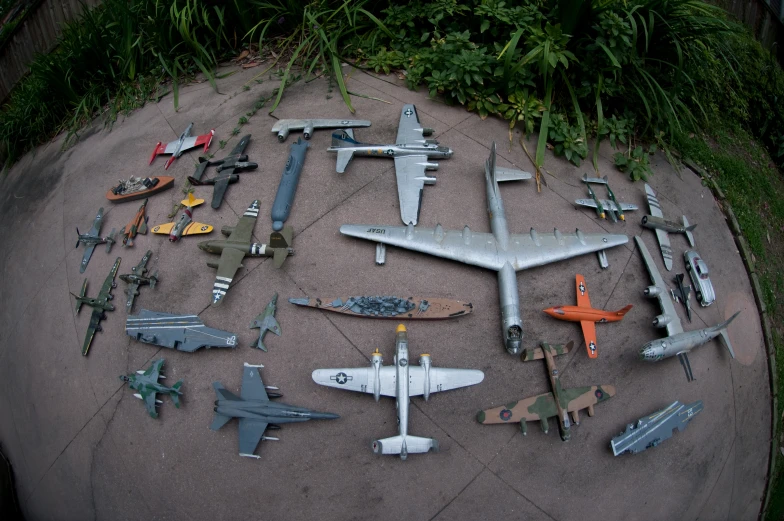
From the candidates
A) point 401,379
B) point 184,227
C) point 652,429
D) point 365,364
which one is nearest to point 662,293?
point 652,429

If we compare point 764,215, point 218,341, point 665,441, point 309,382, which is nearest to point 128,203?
point 218,341

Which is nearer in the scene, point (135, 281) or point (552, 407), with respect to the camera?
point (552, 407)

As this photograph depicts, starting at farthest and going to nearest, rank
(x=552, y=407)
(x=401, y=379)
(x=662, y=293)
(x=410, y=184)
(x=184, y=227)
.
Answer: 1. (x=410, y=184)
2. (x=184, y=227)
3. (x=662, y=293)
4. (x=552, y=407)
5. (x=401, y=379)

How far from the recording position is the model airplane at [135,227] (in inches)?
242

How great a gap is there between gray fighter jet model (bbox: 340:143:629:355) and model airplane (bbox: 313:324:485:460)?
0.99m

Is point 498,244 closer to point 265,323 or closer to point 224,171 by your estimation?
point 265,323

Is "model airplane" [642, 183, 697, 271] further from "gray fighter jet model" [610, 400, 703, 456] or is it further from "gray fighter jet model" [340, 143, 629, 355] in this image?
"gray fighter jet model" [610, 400, 703, 456]

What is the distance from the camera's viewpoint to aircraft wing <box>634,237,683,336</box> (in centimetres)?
542

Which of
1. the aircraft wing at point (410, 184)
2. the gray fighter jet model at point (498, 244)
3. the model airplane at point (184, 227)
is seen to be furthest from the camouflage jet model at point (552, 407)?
the model airplane at point (184, 227)

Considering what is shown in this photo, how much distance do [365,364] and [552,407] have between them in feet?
6.02

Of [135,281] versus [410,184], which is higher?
[410,184]

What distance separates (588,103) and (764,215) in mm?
3593

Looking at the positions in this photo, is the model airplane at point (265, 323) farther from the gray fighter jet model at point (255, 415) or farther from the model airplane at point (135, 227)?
the model airplane at point (135, 227)

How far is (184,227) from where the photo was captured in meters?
6.02
